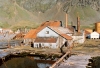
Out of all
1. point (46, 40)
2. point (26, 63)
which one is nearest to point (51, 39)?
point (46, 40)

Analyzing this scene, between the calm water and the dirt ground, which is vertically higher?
the dirt ground

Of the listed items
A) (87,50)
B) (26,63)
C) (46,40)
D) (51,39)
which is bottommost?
(26,63)

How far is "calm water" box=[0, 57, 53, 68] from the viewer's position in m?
42.6

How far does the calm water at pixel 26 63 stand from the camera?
42.6m

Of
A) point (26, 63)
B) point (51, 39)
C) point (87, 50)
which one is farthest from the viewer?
point (51, 39)

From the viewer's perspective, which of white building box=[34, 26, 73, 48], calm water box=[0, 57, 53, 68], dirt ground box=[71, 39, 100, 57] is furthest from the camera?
white building box=[34, 26, 73, 48]

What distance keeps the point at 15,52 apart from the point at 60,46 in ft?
44.9

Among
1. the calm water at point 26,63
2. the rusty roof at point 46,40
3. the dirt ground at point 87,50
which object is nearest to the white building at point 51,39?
the rusty roof at point 46,40

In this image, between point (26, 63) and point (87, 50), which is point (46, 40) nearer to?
point (87, 50)

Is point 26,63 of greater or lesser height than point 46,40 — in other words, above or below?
below

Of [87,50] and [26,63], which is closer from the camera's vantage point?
[26,63]

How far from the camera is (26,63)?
148ft

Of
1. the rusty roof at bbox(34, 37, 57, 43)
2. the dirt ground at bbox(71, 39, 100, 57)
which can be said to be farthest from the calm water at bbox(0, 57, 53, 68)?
the rusty roof at bbox(34, 37, 57, 43)

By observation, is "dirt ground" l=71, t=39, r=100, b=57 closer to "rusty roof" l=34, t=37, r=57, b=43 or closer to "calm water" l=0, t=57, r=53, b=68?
"rusty roof" l=34, t=37, r=57, b=43
